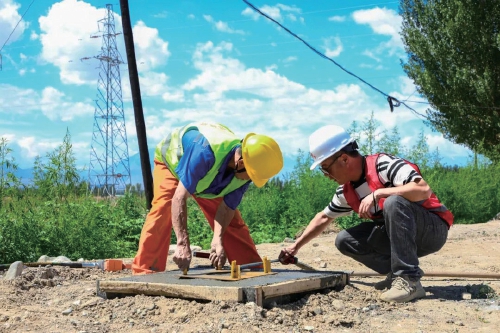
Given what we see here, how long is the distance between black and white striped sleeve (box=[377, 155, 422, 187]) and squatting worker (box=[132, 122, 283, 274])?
832 mm

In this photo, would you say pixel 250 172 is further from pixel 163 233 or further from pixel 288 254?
pixel 163 233

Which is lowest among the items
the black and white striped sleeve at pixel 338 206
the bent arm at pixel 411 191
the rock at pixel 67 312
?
the rock at pixel 67 312

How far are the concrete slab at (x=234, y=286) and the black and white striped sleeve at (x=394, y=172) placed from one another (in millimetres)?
863

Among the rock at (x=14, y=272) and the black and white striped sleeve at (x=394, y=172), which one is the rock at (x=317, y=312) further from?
the rock at (x=14, y=272)

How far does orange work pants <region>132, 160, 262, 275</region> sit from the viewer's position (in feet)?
16.6

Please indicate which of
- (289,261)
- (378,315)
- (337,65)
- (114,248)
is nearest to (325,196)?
(114,248)

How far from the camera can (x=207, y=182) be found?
15.4ft

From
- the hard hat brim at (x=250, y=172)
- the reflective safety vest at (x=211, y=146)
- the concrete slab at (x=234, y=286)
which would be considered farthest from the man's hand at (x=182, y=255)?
the hard hat brim at (x=250, y=172)

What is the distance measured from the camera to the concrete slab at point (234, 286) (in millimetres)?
3883

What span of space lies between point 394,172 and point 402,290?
858mm

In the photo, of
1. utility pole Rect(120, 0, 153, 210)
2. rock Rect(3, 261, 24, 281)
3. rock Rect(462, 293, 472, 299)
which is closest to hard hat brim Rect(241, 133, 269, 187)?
rock Rect(462, 293, 472, 299)

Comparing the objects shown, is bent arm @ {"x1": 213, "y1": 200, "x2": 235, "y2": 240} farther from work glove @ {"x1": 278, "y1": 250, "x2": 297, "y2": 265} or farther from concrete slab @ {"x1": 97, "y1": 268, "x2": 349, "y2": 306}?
work glove @ {"x1": 278, "y1": 250, "x2": 297, "y2": 265}

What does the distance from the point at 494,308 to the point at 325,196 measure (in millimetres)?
7139

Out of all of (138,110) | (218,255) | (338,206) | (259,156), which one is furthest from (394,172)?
(138,110)
